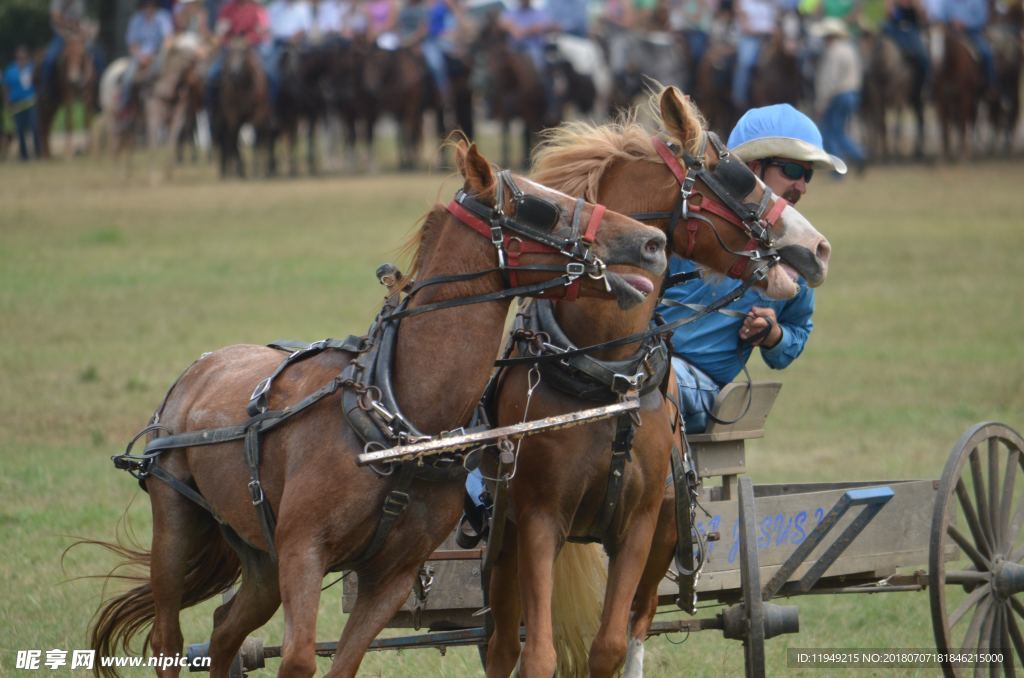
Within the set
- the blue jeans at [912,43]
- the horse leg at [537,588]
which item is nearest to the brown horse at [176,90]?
the blue jeans at [912,43]

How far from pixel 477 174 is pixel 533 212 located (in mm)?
194

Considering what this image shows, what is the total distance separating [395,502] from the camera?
4625 millimetres

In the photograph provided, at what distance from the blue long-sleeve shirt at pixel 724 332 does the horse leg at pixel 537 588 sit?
4.47ft

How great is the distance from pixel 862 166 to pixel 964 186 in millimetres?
2003

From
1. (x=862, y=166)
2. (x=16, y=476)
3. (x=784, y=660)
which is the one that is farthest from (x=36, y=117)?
(x=784, y=660)

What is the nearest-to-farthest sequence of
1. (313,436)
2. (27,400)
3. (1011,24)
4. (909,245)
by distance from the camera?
(313,436) < (27,400) < (909,245) < (1011,24)

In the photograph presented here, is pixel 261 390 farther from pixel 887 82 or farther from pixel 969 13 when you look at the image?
pixel 969 13

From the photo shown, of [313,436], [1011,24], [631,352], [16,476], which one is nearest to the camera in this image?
[313,436]

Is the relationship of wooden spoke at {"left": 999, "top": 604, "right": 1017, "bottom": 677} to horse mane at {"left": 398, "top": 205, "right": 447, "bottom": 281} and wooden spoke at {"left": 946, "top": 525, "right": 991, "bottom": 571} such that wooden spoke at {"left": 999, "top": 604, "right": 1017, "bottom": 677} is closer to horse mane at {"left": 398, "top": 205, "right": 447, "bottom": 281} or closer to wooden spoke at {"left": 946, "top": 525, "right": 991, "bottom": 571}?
wooden spoke at {"left": 946, "top": 525, "right": 991, "bottom": 571}

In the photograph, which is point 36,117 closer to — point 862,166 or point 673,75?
point 673,75

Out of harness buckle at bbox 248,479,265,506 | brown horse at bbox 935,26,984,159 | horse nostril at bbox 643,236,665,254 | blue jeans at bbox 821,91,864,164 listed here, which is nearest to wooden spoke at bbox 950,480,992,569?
horse nostril at bbox 643,236,665,254

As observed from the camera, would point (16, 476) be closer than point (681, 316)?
No

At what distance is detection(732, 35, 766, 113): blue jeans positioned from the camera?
89.8 ft

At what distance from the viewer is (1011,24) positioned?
27984 mm
